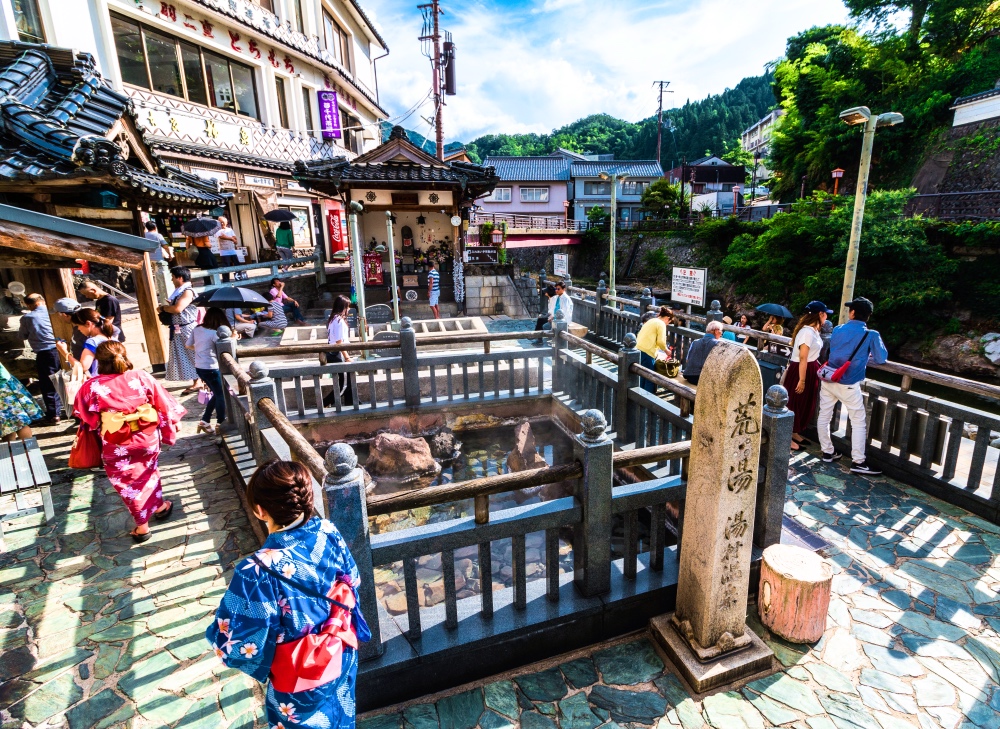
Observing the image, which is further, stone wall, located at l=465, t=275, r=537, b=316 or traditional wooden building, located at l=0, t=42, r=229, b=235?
stone wall, located at l=465, t=275, r=537, b=316

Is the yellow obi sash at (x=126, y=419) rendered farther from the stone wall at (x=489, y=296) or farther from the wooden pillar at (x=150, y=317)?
the stone wall at (x=489, y=296)

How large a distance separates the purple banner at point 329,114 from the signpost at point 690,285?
71.7 feet

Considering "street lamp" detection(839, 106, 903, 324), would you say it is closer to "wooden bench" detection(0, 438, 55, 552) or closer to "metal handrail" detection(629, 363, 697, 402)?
"metal handrail" detection(629, 363, 697, 402)

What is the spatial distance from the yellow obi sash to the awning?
1124 inches

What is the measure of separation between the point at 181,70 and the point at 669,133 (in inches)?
2694

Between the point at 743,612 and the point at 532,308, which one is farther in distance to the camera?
the point at 532,308

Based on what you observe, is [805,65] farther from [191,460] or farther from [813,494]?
[191,460]

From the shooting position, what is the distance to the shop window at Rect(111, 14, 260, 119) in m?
17.4

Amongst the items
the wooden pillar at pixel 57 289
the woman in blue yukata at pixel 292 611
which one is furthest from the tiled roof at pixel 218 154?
the woman in blue yukata at pixel 292 611

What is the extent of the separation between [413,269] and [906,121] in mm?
26258

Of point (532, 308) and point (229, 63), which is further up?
point (229, 63)

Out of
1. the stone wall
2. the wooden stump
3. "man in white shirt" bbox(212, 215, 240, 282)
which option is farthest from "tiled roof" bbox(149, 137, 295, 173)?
the wooden stump

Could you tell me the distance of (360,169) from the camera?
693 inches

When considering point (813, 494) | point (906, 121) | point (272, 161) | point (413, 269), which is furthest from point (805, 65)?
point (813, 494)
